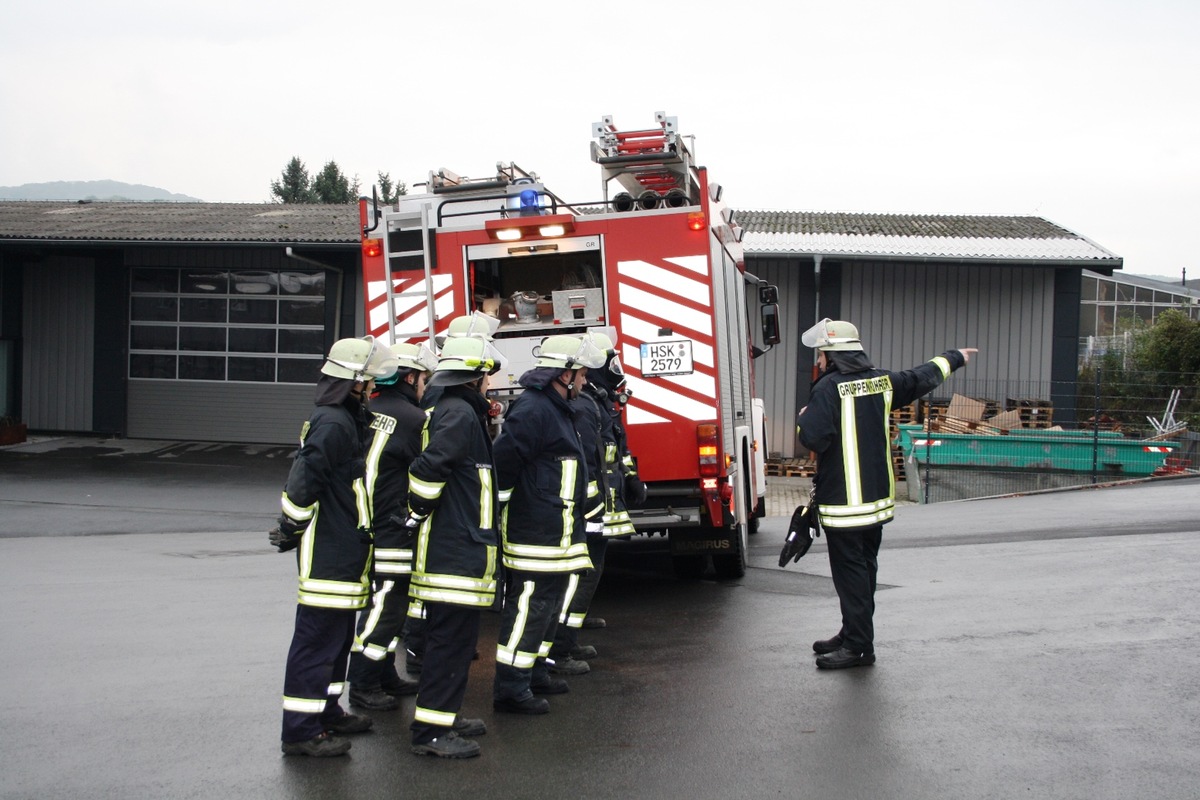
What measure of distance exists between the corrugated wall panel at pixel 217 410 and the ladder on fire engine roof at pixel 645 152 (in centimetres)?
1473

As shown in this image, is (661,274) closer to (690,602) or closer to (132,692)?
(690,602)

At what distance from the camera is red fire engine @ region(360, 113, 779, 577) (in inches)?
334

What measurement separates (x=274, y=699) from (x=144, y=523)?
8.96 metres

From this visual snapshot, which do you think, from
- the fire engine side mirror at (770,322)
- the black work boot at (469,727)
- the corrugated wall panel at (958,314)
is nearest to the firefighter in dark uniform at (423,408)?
the black work boot at (469,727)

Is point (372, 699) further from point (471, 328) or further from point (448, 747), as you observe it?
point (471, 328)

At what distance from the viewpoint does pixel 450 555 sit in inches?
201

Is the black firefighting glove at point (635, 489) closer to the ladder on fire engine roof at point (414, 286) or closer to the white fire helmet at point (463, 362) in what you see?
the ladder on fire engine roof at point (414, 286)

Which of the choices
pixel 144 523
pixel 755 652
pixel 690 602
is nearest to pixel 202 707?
pixel 755 652

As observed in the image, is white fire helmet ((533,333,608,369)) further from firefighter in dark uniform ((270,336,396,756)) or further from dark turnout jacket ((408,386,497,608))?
firefighter in dark uniform ((270,336,396,756))

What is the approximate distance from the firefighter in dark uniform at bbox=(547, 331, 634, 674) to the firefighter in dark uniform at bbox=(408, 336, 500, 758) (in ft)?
2.76

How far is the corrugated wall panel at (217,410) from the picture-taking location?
23.4 meters

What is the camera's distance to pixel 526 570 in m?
5.63

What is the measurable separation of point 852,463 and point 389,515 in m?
2.58

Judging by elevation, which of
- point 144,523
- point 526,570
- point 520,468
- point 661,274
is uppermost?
point 661,274
